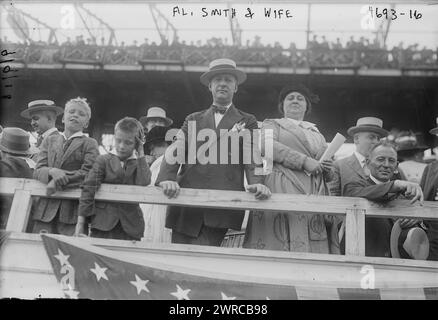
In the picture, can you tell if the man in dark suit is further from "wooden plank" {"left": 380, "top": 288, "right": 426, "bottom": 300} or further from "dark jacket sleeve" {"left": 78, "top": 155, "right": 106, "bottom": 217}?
"wooden plank" {"left": 380, "top": 288, "right": 426, "bottom": 300}


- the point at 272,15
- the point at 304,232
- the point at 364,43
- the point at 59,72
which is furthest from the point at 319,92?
the point at 304,232

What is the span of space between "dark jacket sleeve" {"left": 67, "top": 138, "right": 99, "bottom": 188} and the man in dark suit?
1.56ft

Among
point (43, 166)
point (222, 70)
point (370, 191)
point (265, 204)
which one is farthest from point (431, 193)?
point (43, 166)

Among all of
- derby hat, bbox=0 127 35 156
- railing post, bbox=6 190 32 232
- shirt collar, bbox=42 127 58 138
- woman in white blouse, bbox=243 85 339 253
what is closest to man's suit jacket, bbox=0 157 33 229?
derby hat, bbox=0 127 35 156

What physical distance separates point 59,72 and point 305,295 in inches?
179

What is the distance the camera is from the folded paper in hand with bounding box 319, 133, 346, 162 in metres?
3.70

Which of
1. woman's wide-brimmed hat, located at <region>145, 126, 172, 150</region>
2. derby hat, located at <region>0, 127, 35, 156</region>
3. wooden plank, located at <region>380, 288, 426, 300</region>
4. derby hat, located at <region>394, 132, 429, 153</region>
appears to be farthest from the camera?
derby hat, located at <region>394, 132, 429, 153</region>

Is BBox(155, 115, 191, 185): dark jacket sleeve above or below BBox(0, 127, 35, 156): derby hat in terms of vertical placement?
below

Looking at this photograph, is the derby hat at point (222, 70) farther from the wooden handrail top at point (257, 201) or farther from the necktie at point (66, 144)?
the necktie at point (66, 144)

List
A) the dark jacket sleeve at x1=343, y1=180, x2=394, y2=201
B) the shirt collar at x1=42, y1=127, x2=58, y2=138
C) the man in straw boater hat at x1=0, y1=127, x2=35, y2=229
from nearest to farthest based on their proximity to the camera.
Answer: the dark jacket sleeve at x1=343, y1=180, x2=394, y2=201 → the man in straw boater hat at x1=0, y1=127, x2=35, y2=229 → the shirt collar at x1=42, y1=127, x2=58, y2=138

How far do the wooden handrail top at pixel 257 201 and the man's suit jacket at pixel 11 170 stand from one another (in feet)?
1.15

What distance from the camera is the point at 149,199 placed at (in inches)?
138

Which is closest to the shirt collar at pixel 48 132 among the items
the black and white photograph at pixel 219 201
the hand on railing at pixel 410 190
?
the black and white photograph at pixel 219 201
